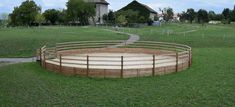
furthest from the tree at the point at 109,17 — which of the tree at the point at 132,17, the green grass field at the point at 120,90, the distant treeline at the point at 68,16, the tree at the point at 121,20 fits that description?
the green grass field at the point at 120,90

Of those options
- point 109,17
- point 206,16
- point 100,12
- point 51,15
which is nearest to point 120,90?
point 51,15

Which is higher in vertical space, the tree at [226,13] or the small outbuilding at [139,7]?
the small outbuilding at [139,7]

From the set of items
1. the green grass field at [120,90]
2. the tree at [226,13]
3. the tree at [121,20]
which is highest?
the tree at [226,13]

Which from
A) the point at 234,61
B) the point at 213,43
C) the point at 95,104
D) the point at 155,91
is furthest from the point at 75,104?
the point at 213,43

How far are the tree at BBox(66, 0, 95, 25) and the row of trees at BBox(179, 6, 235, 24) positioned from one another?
47409mm

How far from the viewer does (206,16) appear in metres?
152

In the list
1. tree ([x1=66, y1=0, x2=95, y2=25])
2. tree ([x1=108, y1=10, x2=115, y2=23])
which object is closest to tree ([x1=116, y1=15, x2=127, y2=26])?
tree ([x1=108, y1=10, x2=115, y2=23])

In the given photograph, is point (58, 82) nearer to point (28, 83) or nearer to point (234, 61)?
A: point (28, 83)

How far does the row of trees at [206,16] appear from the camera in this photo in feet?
470

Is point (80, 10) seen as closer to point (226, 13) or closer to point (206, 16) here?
point (206, 16)

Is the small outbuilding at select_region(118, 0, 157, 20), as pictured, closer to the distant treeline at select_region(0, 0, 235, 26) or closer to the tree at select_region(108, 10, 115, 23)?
the distant treeline at select_region(0, 0, 235, 26)

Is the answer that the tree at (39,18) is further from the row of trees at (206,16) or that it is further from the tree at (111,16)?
the row of trees at (206,16)

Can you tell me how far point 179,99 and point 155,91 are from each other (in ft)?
4.75

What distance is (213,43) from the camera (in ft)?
140
